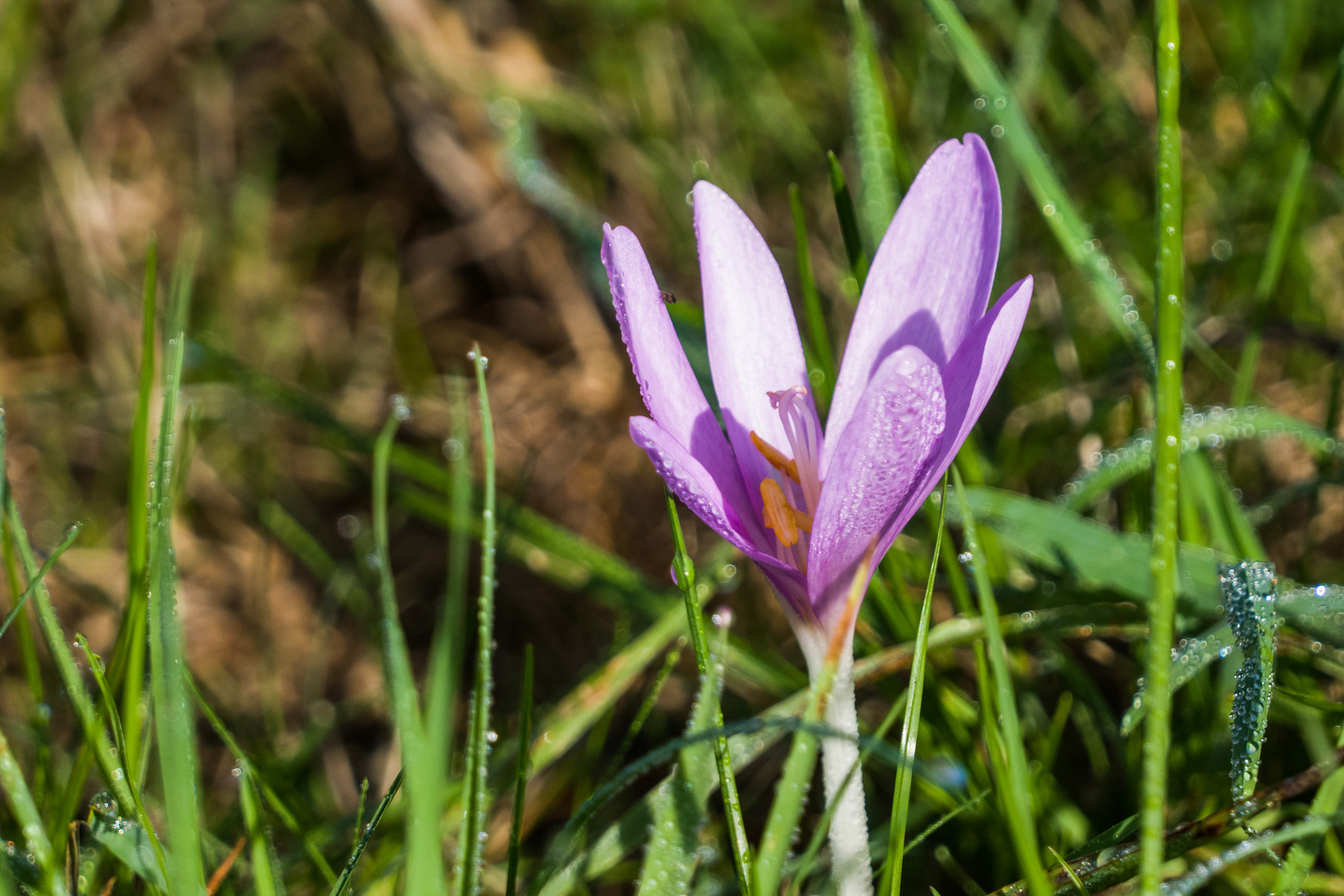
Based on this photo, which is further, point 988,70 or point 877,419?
point 988,70

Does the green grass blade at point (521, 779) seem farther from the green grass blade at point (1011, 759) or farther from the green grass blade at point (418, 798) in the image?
the green grass blade at point (1011, 759)

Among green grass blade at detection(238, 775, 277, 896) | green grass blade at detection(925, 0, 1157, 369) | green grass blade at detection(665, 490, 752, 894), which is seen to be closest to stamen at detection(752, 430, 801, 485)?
green grass blade at detection(665, 490, 752, 894)

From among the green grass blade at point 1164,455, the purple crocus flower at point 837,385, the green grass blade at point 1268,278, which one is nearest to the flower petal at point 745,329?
the purple crocus flower at point 837,385

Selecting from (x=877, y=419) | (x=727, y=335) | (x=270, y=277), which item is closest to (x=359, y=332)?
(x=270, y=277)

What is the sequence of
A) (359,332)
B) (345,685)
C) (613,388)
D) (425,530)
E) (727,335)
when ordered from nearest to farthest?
(727,335) → (345,685) → (425,530) → (613,388) → (359,332)

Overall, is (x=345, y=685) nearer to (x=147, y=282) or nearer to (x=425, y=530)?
(x=425, y=530)

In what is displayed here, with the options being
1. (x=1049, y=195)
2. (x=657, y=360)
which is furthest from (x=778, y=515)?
(x=1049, y=195)
